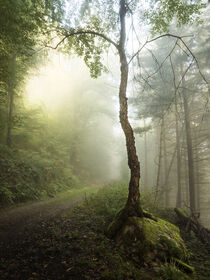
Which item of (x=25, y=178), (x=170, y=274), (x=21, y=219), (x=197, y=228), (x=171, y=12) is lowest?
(x=197, y=228)

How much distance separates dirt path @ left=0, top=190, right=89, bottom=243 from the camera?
15.5 ft

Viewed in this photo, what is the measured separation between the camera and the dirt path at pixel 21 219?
473 cm

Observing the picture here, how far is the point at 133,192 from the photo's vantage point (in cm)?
530

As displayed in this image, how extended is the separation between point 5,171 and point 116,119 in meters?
18.3

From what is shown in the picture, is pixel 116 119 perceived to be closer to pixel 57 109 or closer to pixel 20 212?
pixel 57 109

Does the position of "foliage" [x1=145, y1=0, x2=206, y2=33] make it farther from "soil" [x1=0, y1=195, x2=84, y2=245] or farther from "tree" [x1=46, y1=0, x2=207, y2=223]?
"soil" [x1=0, y1=195, x2=84, y2=245]

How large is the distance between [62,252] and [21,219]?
2.88 meters

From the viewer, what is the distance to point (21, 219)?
5.97m

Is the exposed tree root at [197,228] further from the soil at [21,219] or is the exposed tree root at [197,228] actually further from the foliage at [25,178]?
the foliage at [25,178]

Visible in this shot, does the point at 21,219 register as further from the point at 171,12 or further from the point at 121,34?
the point at 171,12

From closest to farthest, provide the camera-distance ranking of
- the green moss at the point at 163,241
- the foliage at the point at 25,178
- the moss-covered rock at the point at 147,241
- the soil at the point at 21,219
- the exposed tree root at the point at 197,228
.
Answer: the moss-covered rock at the point at 147,241
the green moss at the point at 163,241
the soil at the point at 21,219
the exposed tree root at the point at 197,228
the foliage at the point at 25,178

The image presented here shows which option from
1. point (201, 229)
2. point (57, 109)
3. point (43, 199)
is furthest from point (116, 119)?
point (201, 229)

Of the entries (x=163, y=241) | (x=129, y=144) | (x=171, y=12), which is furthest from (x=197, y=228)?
(x=171, y=12)

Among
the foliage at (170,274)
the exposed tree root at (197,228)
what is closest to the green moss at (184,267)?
the foliage at (170,274)
